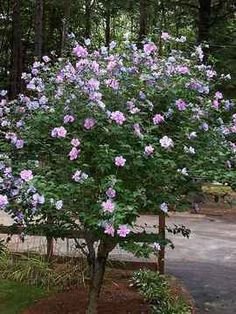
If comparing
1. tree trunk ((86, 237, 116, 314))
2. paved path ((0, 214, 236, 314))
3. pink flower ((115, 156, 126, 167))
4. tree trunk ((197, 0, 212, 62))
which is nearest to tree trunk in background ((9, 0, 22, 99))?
tree trunk ((197, 0, 212, 62))

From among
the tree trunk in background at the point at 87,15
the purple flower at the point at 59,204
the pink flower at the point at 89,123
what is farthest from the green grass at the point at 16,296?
the tree trunk in background at the point at 87,15

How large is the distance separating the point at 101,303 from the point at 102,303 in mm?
13

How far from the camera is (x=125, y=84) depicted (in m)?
5.26

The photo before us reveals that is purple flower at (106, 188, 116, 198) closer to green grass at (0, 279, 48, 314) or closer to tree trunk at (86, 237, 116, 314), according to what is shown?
tree trunk at (86, 237, 116, 314)

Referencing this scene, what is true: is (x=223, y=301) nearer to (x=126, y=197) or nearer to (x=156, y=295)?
(x=156, y=295)

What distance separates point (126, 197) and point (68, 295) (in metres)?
2.60

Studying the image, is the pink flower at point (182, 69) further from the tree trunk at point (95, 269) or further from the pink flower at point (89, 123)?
the tree trunk at point (95, 269)

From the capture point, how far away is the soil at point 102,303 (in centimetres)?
625

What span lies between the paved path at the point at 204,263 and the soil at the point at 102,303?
0.77 m

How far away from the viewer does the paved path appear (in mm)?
7210

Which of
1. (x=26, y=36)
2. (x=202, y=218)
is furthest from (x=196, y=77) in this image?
(x=26, y=36)

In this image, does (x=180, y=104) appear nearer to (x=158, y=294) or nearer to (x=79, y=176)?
(x=79, y=176)

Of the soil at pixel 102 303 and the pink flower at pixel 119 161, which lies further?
the soil at pixel 102 303

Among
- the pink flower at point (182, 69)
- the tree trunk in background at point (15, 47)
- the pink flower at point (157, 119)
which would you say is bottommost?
the pink flower at point (157, 119)
